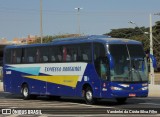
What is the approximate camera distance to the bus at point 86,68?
2270 centimetres

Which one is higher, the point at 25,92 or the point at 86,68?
the point at 86,68

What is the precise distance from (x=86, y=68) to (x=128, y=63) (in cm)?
225

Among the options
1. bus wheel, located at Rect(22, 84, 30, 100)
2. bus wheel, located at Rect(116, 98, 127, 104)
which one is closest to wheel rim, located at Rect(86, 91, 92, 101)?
bus wheel, located at Rect(116, 98, 127, 104)

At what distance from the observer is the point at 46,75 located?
89.8 feet

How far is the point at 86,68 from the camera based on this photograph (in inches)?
944

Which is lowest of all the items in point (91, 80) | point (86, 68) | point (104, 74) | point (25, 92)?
point (25, 92)

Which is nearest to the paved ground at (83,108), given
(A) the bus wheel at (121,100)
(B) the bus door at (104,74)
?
(A) the bus wheel at (121,100)

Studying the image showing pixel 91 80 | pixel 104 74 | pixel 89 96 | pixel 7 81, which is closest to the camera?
pixel 104 74

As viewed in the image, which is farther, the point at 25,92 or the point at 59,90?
the point at 25,92

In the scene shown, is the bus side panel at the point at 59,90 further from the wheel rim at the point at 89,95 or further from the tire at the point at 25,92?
Answer: the tire at the point at 25,92

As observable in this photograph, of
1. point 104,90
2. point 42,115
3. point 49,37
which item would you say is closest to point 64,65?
point 104,90

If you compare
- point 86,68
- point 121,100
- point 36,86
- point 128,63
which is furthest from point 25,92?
point 128,63

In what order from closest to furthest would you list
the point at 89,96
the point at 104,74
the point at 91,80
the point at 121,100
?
the point at 104,74 → the point at 91,80 → the point at 89,96 → the point at 121,100

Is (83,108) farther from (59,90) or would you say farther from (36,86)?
(36,86)
